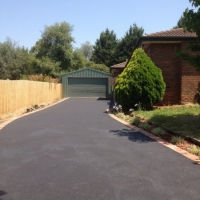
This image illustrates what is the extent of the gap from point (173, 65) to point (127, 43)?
35359 mm

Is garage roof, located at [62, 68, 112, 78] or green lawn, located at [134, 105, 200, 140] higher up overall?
garage roof, located at [62, 68, 112, 78]

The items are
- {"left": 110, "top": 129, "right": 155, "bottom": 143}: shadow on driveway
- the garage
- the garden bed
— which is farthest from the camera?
the garage

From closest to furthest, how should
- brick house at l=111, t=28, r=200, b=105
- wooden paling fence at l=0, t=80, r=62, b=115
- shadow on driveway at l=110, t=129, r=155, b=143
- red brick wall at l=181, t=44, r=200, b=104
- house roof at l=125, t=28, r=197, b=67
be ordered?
shadow on driveway at l=110, t=129, r=155, b=143 → wooden paling fence at l=0, t=80, r=62, b=115 → house roof at l=125, t=28, r=197, b=67 → brick house at l=111, t=28, r=200, b=105 → red brick wall at l=181, t=44, r=200, b=104

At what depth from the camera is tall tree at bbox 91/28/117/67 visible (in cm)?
5378

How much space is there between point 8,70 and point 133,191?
142 ft

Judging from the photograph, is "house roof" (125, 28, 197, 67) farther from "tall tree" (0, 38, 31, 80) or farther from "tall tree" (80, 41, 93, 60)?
"tall tree" (80, 41, 93, 60)

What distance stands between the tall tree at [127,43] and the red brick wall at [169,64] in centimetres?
3411

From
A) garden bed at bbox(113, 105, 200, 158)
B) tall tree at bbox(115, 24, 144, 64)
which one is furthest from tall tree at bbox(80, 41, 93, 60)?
garden bed at bbox(113, 105, 200, 158)

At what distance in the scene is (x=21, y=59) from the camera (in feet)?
147

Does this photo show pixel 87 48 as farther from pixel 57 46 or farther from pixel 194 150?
pixel 194 150

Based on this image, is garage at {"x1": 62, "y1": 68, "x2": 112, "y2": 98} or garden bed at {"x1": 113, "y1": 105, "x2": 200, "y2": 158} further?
garage at {"x1": 62, "y1": 68, "x2": 112, "y2": 98}

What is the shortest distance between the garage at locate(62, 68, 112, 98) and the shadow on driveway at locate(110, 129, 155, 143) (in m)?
23.3

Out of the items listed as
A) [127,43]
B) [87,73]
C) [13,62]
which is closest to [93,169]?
Answer: [87,73]

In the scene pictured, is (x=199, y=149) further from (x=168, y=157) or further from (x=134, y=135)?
(x=134, y=135)
